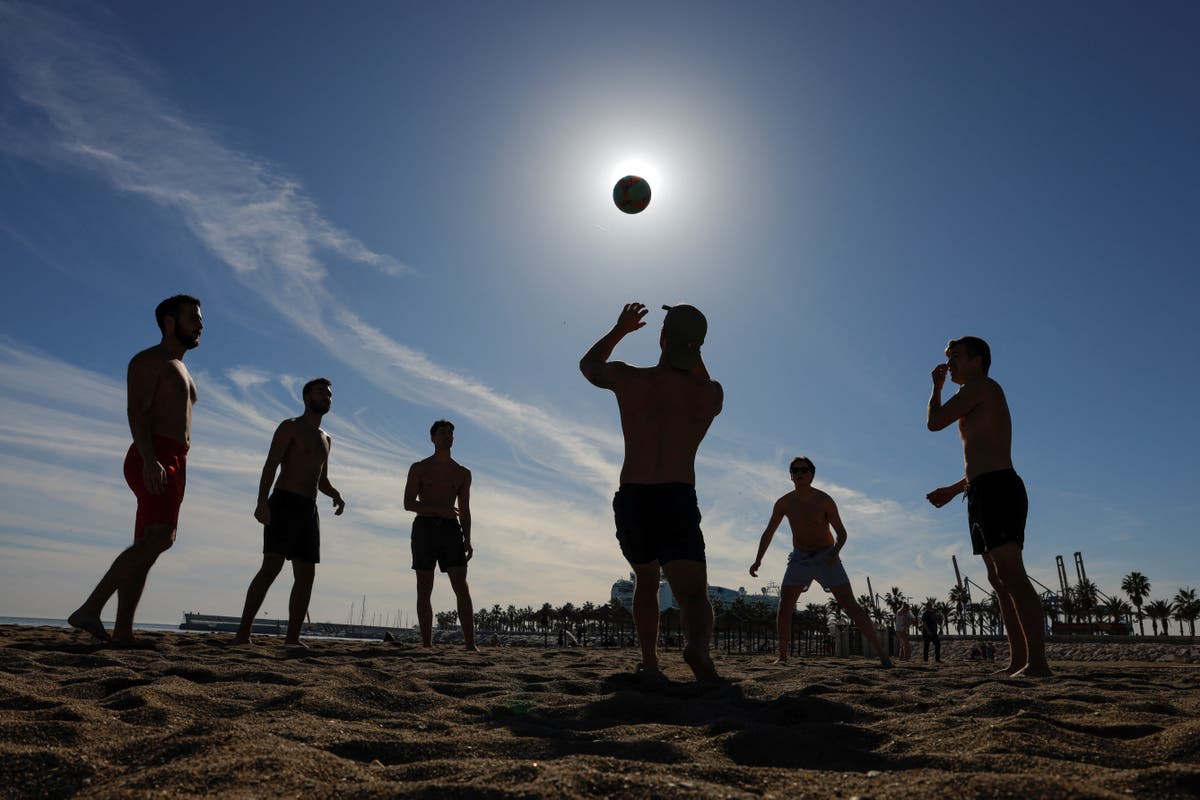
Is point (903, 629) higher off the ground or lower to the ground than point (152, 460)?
lower

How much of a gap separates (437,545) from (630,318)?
4490mm

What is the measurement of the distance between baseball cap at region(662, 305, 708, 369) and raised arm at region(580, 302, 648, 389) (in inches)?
7.4

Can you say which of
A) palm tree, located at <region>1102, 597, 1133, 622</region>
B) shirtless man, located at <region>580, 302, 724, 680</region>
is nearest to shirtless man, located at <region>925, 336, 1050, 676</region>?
shirtless man, located at <region>580, 302, 724, 680</region>

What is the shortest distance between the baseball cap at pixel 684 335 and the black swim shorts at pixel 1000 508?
237 centimetres

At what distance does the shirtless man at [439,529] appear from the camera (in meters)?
8.02

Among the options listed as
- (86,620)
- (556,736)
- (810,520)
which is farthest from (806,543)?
(86,620)

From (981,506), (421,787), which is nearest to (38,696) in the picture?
(421,787)

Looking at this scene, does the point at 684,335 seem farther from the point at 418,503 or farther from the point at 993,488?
the point at 418,503

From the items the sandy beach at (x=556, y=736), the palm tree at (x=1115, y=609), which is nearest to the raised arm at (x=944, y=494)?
the sandy beach at (x=556, y=736)

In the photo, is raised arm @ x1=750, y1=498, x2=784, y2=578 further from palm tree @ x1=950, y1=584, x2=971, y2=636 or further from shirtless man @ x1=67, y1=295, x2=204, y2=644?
palm tree @ x1=950, y1=584, x2=971, y2=636

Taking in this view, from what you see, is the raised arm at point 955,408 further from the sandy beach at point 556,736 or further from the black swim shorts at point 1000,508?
the sandy beach at point 556,736

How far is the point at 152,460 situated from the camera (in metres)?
5.16

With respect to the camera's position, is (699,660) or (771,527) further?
(771,527)

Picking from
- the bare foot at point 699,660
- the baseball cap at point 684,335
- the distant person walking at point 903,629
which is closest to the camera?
the bare foot at point 699,660
